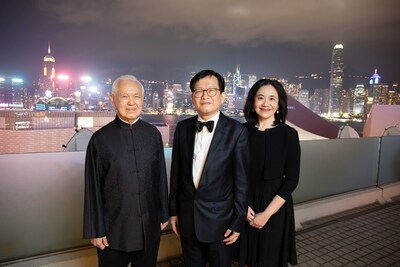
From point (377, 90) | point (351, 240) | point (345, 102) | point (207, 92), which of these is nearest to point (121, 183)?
point (207, 92)

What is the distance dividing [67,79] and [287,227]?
5.25m

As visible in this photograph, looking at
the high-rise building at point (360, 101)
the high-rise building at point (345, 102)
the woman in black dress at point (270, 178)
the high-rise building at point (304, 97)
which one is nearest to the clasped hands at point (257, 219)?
the woman in black dress at point (270, 178)

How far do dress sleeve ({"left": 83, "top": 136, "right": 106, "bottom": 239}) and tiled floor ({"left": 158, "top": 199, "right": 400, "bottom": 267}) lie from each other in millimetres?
1530

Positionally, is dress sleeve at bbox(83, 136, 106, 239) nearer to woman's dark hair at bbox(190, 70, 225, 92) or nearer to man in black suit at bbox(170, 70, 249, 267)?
man in black suit at bbox(170, 70, 249, 267)

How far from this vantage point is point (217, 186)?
1.56 meters

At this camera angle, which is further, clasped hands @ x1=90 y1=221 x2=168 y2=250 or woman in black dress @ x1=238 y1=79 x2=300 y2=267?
woman in black dress @ x1=238 y1=79 x2=300 y2=267

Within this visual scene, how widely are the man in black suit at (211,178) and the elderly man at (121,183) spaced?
0.79ft

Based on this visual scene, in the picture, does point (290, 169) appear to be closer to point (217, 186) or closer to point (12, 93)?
point (217, 186)

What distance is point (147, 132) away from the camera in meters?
1.61

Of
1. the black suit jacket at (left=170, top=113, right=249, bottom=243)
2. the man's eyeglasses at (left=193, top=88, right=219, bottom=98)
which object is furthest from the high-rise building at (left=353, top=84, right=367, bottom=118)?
the man's eyeglasses at (left=193, top=88, right=219, bottom=98)

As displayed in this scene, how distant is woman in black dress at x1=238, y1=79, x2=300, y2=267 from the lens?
72.1 inches

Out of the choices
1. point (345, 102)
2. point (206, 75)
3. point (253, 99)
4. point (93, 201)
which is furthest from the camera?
point (345, 102)

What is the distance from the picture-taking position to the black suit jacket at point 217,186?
155 cm

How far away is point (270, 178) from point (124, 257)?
1142mm
